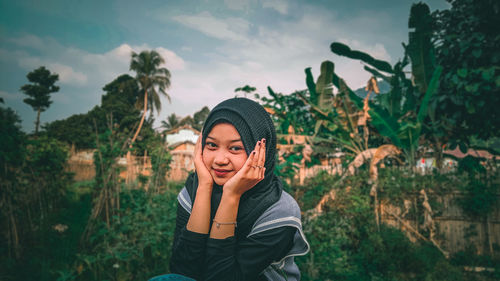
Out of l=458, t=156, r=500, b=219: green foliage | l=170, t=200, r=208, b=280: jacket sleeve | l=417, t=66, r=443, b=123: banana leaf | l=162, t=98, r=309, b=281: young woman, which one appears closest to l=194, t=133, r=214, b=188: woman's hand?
l=162, t=98, r=309, b=281: young woman

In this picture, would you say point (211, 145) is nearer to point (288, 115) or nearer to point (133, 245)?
point (133, 245)

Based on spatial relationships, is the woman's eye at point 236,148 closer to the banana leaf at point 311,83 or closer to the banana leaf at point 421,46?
the banana leaf at point 421,46

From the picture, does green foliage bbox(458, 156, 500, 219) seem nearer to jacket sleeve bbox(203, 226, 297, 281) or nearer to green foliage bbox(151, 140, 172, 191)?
jacket sleeve bbox(203, 226, 297, 281)

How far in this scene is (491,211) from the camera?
4699 mm

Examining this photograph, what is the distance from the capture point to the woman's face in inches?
43.8

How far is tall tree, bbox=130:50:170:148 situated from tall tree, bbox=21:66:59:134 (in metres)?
8.44

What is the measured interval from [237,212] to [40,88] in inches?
1299

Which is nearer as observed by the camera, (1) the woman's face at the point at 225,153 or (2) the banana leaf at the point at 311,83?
(1) the woman's face at the point at 225,153

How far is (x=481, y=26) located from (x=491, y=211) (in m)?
3.55

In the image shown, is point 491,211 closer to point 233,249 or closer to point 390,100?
point 390,100

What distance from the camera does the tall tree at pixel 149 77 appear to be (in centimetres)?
2670

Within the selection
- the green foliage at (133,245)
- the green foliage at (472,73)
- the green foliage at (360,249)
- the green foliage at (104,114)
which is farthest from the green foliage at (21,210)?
the green foliage at (104,114)

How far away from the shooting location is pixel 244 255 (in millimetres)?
1061

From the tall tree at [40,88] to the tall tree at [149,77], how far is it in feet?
27.7
